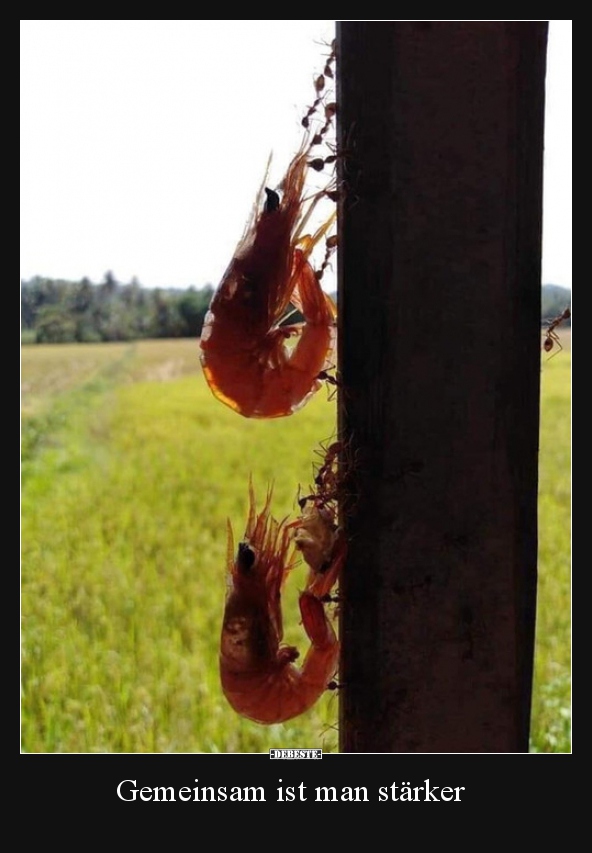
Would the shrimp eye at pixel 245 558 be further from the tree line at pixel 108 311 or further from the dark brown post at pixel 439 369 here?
the tree line at pixel 108 311

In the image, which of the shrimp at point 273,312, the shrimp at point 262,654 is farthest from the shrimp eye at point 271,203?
the shrimp at point 262,654

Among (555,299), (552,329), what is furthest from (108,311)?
(552,329)

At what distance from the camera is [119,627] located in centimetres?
322

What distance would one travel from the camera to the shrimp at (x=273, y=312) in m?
1.13

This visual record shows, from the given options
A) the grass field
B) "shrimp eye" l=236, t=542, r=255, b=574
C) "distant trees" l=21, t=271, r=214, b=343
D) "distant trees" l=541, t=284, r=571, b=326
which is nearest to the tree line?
"distant trees" l=21, t=271, r=214, b=343

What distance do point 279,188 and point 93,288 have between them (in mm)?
3614

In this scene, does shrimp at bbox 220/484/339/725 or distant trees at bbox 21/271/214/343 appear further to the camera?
distant trees at bbox 21/271/214/343

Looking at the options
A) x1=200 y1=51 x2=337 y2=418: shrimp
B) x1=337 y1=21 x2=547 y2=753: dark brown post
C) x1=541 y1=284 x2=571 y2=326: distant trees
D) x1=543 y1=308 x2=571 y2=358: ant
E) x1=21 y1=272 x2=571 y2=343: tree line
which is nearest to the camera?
x1=337 y1=21 x2=547 y2=753: dark brown post

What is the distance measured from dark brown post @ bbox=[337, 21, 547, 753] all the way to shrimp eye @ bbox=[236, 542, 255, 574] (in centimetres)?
16

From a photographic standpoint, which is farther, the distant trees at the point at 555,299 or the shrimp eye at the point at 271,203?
the distant trees at the point at 555,299

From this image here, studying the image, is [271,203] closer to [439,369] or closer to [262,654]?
[439,369]

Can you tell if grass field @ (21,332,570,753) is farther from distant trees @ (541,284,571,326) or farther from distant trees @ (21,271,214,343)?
distant trees @ (541,284,571,326)

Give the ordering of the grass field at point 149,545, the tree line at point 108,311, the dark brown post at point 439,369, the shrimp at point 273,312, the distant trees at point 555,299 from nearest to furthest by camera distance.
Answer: the dark brown post at point 439,369, the shrimp at point 273,312, the distant trees at point 555,299, the grass field at point 149,545, the tree line at point 108,311

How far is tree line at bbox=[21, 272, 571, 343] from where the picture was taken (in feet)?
11.3
